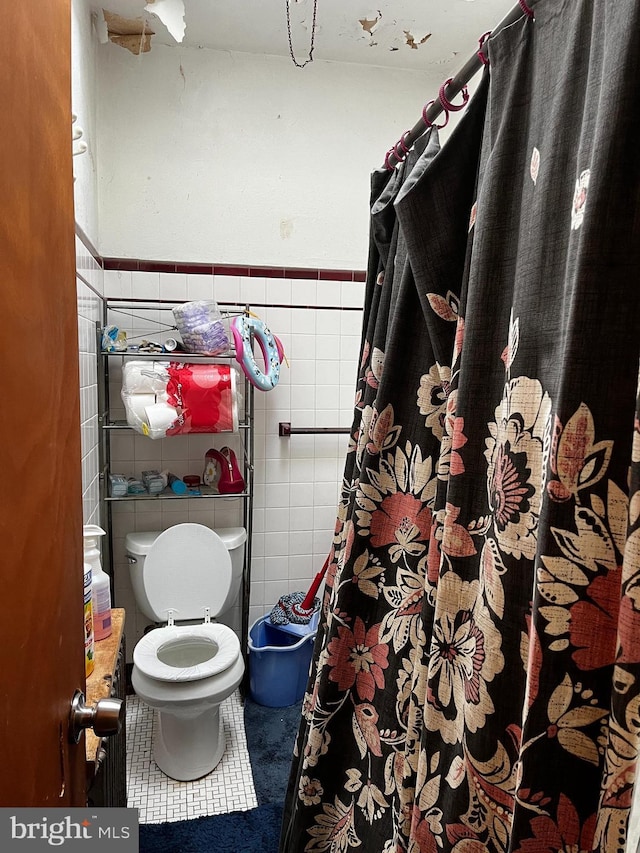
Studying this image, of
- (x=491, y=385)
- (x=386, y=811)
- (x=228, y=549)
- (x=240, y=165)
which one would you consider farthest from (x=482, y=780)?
(x=240, y=165)

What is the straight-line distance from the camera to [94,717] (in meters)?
0.73

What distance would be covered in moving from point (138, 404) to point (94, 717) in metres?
1.41

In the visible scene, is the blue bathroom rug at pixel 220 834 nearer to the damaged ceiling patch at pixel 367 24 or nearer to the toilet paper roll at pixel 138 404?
the toilet paper roll at pixel 138 404

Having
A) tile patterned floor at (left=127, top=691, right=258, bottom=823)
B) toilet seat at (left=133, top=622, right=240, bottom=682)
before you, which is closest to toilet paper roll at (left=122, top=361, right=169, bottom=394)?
toilet seat at (left=133, top=622, right=240, bottom=682)

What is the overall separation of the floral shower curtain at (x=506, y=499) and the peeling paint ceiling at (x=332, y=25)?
1367 mm

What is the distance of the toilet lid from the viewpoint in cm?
218

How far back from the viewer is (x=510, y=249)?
73 centimetres

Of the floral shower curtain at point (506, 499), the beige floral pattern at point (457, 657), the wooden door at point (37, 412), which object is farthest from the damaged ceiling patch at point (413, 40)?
the beige floral pattern at point (457, 657)

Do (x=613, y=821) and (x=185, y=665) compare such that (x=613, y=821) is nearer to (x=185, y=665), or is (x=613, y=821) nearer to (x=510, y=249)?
(x=510, y=249)

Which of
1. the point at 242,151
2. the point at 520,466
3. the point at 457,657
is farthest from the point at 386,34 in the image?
the point at 457,657

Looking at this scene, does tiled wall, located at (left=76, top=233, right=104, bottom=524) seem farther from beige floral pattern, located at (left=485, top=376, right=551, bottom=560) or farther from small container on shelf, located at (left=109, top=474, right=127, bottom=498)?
beige floral pattern, located at (left=485, top=376, right=551, bottom=560)

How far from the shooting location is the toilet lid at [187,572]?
2.18 meters

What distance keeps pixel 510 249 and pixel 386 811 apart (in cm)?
93

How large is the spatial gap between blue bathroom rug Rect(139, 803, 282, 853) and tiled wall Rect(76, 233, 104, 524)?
38.2 inches
